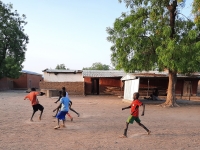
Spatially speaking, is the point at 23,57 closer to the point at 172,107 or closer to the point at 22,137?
the point at 172,107

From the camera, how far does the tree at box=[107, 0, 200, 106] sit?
48.4ft

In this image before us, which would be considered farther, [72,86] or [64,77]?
[64,77]

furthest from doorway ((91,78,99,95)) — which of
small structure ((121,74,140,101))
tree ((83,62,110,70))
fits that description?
tree ((83,62,110,70))

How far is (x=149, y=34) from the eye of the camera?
50.9ft

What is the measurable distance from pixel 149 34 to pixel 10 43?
2690 cm

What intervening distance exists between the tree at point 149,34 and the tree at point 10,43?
23142 mm

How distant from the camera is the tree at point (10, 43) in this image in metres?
34.4

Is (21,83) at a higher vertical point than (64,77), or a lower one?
lower

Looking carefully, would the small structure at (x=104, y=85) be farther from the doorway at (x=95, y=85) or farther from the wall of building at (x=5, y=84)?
the wall of building at (x=5, y=84)

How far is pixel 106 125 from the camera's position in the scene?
8.69 m

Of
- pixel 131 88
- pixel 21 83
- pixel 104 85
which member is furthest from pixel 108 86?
pixel 21 83

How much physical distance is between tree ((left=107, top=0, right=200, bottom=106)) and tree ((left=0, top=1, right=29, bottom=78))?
23142 mm

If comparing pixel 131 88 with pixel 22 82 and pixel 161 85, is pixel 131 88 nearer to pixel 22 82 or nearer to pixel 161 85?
pixel 161 85

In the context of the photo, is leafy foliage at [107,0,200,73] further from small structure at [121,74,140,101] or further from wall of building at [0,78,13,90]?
wall of building at [0,78,13,90]
